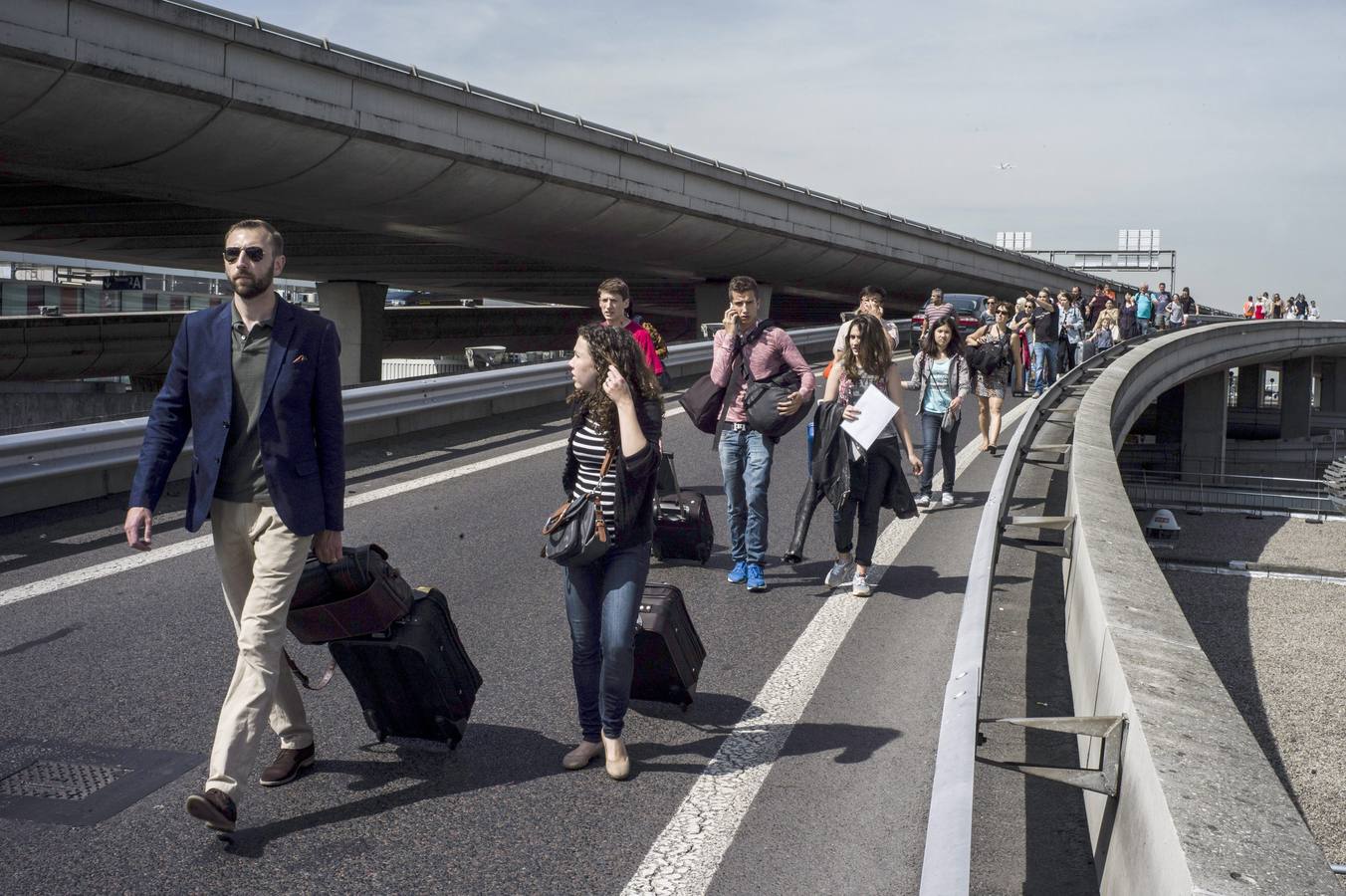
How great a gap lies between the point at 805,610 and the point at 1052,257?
93.0 metres

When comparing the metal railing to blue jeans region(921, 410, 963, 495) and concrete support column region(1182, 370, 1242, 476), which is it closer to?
blue jeans region(921, 410, 963, 495)

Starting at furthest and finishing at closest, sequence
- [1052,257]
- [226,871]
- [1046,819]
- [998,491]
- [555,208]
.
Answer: [1052,257] → [555,208] → [998,491] → [1046,819] → [226,871]

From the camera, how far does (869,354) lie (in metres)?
8.36

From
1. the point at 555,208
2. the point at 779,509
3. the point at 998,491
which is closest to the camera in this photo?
the point at 998,491

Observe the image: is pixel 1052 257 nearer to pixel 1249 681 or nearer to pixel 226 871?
pixel 1249 681

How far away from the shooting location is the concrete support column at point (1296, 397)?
8431cm

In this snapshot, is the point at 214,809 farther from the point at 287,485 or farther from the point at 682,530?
the point at 682,530

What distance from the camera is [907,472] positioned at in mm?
13078

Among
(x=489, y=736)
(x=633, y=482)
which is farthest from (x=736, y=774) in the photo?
(x=633, y=482)

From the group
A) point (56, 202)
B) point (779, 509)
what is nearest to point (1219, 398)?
point (56, 202)

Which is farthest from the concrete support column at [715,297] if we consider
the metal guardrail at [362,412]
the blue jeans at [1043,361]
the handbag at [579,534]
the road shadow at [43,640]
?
the handbag at [579,534]

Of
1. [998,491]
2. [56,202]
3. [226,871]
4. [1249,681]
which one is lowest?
[1249,681]

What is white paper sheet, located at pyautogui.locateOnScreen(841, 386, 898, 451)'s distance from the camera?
7910 mm

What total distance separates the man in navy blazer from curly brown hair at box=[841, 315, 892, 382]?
4.46 metres
